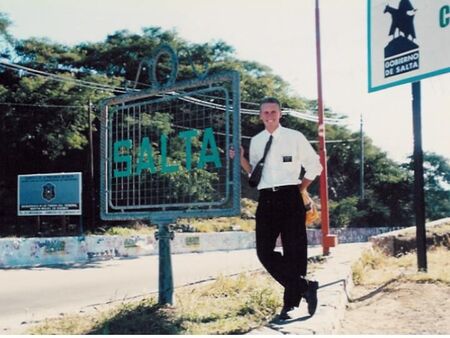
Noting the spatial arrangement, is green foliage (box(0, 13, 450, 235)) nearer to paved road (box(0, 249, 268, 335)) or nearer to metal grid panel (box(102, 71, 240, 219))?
metal grid panel (box(102, 71, 240, 219))

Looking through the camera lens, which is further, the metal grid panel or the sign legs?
the sign legs

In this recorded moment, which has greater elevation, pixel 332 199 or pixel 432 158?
pixel 432 158

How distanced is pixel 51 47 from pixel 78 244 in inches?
627

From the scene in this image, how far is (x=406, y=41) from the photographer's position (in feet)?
25.0

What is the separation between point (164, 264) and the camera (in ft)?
13.8

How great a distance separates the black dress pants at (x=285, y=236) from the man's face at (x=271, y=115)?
0.44m

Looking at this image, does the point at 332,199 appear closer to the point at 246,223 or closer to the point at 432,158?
the point at 432,158

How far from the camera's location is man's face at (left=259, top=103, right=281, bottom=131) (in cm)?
382

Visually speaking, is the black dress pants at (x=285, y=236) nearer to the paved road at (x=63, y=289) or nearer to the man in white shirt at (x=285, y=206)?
the man in white shirt at (x=285, y=206)

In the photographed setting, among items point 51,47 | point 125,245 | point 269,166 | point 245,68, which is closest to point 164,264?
point 269,166

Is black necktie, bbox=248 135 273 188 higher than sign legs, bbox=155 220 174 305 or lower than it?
higher

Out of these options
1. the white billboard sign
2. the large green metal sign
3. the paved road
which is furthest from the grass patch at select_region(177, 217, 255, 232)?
the large green metal sign

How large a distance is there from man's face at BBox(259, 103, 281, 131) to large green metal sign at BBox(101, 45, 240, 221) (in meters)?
0.21

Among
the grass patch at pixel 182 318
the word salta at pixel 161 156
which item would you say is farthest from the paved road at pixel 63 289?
the word salta at pixel 161 156
